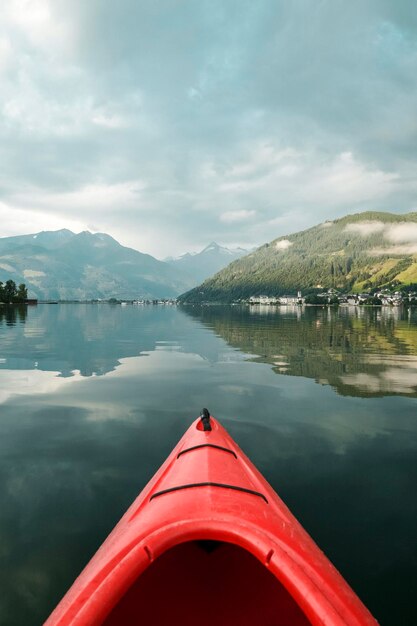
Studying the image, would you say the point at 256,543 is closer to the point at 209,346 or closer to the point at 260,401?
the point at 260,401

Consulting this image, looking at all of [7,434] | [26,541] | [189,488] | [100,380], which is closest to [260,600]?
[189,488]

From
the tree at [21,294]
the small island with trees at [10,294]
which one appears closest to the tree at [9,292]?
the small island with trees at [10,294]

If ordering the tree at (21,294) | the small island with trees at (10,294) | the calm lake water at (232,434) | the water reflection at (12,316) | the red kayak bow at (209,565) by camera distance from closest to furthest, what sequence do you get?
the red kayak bow at (209,565) < the calm lake water at (232,434) < the water reflection at (12,316) < the small island with trees at (10,294) < the tree at (21,294)

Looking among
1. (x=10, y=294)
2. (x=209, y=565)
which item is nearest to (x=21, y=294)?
(x=10, y=294)

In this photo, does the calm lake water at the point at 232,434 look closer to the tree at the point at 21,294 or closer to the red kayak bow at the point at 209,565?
the red kayak bow at the point at 209,565

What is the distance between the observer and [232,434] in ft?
42.5

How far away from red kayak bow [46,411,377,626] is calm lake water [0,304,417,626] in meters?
1.58

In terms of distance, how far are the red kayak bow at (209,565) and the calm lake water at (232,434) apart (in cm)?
158

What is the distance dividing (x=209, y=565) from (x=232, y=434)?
254 inches

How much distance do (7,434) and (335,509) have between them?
10.9m

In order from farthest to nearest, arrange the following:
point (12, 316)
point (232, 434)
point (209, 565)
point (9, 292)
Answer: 1. point (9, 292)
2. point (12, 316)
3. point (232, 434)
4. point (209, 565)

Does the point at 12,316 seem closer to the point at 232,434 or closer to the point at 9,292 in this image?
the point at 232,434

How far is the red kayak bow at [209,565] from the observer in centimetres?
409

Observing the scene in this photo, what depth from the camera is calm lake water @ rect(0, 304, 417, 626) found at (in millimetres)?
6609
